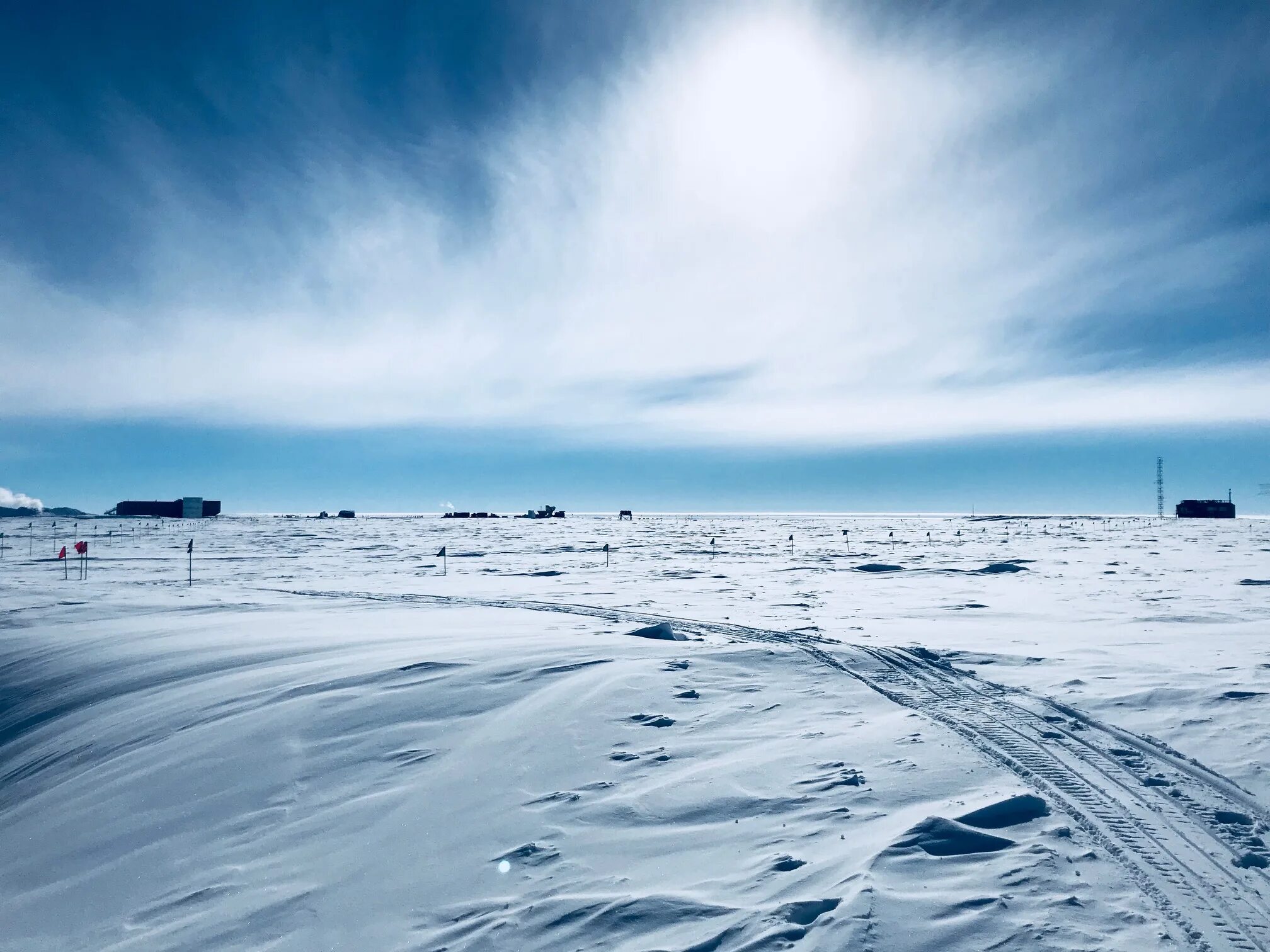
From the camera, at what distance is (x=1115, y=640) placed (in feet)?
43.1

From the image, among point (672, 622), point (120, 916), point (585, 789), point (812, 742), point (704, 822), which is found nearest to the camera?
point (120, 916)

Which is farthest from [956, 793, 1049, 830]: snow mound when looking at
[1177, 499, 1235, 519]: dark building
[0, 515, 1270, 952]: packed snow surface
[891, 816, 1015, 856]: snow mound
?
[1177, 499, 1235, 519]: dark building

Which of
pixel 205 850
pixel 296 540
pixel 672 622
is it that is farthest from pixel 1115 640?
pixel 296 540

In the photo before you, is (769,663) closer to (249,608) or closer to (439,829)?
(439,829)

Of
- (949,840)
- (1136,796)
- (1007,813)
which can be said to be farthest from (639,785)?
(1136,796)

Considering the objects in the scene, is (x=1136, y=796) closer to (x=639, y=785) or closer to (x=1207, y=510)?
(x=639, y=785)

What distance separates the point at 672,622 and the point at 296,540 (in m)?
49.9

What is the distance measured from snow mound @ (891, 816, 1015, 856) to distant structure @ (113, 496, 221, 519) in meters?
162

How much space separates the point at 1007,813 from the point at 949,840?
2.72ft

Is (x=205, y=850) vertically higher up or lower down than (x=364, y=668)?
lower down

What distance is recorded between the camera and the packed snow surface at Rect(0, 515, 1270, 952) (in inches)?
191

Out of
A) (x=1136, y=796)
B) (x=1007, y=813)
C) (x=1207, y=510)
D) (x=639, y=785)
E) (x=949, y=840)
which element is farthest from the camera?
(x=1207, y=510)

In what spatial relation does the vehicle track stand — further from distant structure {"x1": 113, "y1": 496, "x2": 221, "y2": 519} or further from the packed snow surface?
distant structure {"x1": 113, "y1": 496, "x2": 221, "y2": 519}

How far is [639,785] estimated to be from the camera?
690 cm
